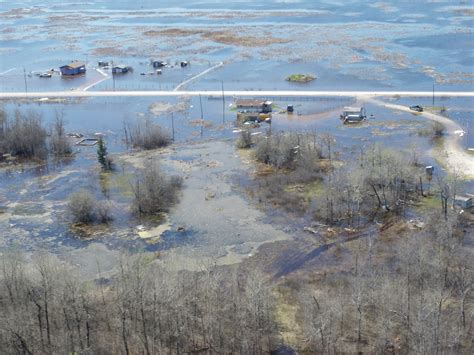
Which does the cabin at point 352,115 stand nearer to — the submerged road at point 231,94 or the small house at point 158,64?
Result: the submerged road at point 231,94

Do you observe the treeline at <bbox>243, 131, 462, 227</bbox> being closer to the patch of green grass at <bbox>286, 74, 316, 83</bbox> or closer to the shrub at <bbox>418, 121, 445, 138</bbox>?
the shrub at <bbox>418, 121, 445, 138</bbox>

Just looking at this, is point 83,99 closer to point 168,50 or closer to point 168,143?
point 168,143

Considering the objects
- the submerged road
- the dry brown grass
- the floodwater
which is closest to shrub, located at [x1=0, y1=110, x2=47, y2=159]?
the floodwater

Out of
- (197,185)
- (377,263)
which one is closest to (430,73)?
(197,185)

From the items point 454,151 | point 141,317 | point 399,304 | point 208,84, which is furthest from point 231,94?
point 141,317

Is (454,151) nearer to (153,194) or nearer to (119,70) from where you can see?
(153,194)

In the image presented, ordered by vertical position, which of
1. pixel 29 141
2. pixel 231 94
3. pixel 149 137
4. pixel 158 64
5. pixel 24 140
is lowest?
pixel 149 137

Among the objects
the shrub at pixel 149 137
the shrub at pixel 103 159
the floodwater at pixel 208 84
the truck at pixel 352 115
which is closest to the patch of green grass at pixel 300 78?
the floodwater at pixel 208 84

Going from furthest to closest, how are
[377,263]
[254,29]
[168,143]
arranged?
[254,29] → [168,143] → [377,263]
